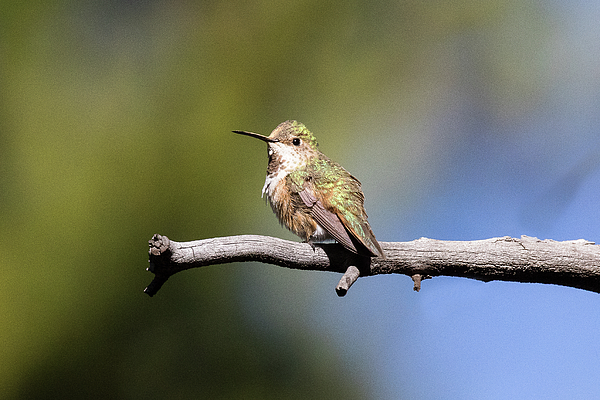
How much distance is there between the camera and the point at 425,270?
2477 mm

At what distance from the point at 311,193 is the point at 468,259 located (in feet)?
2.67

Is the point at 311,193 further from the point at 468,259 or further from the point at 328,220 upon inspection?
the point at 468,259

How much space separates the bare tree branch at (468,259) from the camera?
2.40 meters

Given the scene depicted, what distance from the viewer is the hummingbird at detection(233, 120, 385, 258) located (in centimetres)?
248

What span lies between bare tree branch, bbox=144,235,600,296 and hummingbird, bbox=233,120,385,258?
0.38 feet

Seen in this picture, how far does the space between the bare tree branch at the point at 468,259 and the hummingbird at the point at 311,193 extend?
0.12 m

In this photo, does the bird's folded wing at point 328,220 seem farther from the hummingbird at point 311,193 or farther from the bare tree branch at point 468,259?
the bare tree branch at point 468,259

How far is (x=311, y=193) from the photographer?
2738 millimetres

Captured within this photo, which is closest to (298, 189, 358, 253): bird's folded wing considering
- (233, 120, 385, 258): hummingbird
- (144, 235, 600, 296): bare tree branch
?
(233, 120, 385, 258): hummingbird

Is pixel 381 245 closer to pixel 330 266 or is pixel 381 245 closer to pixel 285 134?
pixel 330 266

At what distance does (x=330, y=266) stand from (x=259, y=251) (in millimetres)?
419

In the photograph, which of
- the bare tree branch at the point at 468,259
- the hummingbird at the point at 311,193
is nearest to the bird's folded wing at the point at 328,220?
the hummingbird at the point at 311,193

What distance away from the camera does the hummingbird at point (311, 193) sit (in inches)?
97.8

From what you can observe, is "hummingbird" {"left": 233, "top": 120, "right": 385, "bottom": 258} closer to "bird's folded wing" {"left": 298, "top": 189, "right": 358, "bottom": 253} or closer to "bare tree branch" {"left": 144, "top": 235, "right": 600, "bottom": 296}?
"bird's folded wing" {"left": 298, "top": 189, "right": 358, "bottom": 253}
